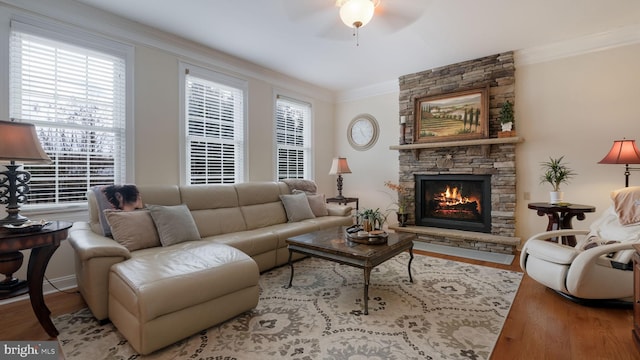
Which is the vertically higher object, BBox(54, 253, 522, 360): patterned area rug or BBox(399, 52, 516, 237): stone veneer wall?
BBox(399, 52, 516, 237): stone veneer wall

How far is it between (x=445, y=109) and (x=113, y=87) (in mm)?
4487

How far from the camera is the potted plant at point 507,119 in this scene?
4016mm

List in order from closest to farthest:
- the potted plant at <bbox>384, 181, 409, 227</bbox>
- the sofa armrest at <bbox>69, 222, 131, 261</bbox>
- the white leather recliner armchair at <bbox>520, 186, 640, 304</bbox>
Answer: the sofa armrest at <bbox>69, 222, 131, 261</bbox> < the white leather recliner armchair at <bbox>520, 186, 640, 304</bbox> < the potted plant at <bbox>384, 181, 409, 227</bbox>

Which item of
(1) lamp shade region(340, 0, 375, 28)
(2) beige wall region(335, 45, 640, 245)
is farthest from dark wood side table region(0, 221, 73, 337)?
(2) beige wall region(335, 45, 640, 245)

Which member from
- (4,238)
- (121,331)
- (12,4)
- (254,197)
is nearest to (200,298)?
(121,331)

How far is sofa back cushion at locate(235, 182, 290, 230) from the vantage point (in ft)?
12.5

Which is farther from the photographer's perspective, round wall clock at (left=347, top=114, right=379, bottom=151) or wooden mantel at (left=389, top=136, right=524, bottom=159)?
round wall clock at (left=347, top=114, right=379, bottom=151)

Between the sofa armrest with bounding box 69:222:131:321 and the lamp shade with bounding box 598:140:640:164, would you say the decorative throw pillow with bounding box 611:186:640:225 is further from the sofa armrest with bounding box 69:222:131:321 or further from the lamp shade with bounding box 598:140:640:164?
the sofa armrest with bounding box 69:222:131:321

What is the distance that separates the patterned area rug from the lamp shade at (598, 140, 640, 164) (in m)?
1.60

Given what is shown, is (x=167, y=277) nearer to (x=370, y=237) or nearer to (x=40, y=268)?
(x=40, y=268)

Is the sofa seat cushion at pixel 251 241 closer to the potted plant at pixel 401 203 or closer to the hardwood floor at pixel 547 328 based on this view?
the hardwood floor at pixel 547 328

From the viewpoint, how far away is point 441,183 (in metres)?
4.79

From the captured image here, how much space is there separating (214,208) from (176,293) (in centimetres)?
179

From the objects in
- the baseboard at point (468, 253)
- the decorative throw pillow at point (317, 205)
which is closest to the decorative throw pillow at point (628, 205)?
the baseboard at point (468, 253)
